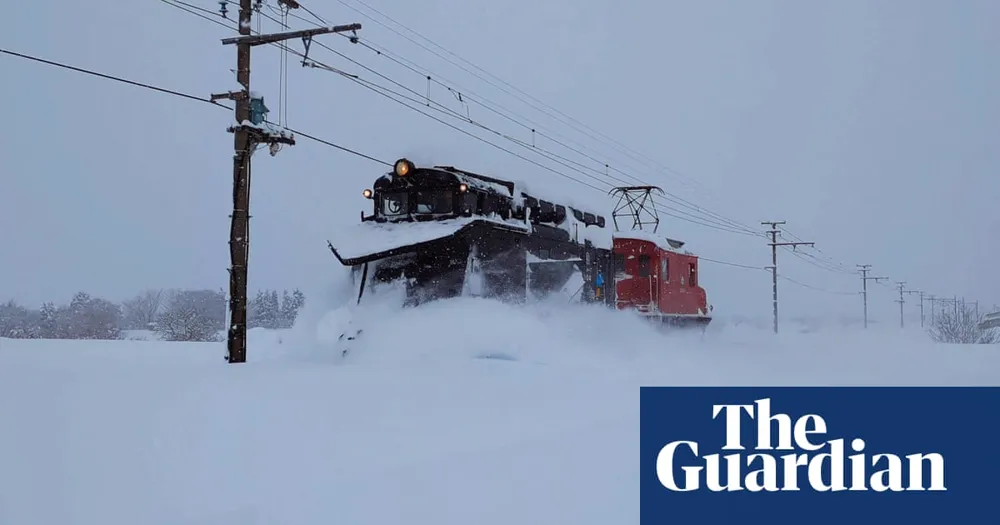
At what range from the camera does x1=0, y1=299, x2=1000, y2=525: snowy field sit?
16.5 ft

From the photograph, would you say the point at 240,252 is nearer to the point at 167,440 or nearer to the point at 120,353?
the point at 120,353

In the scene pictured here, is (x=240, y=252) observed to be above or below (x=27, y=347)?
above

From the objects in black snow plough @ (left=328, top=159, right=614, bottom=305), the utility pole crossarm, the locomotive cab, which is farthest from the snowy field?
the utility pole crossarm

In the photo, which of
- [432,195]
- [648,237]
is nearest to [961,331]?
[648,237]

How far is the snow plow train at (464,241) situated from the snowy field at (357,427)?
2.06ft

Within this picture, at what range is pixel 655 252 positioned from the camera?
65.4 feet

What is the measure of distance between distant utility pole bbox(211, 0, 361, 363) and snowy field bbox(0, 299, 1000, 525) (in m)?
0.87

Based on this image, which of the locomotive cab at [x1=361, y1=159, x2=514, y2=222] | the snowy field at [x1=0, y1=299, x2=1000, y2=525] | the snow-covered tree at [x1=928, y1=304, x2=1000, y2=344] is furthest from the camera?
the snow-covered tree at [x1=928, y1=304, x2=1000, y2=344]

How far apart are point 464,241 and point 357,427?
6.65 m

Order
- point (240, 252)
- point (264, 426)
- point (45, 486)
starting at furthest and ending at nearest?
point (240, 252) → point (264, 426) → point (45, 486)

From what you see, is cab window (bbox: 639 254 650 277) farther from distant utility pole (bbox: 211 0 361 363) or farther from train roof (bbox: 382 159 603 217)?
distant utility pole (bbox: 211 0 361 363)

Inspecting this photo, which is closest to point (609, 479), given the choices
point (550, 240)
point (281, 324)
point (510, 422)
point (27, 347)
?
point (510, 422)

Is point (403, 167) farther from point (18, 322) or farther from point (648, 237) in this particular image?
point (18, 322)

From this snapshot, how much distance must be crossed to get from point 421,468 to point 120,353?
11453mm
